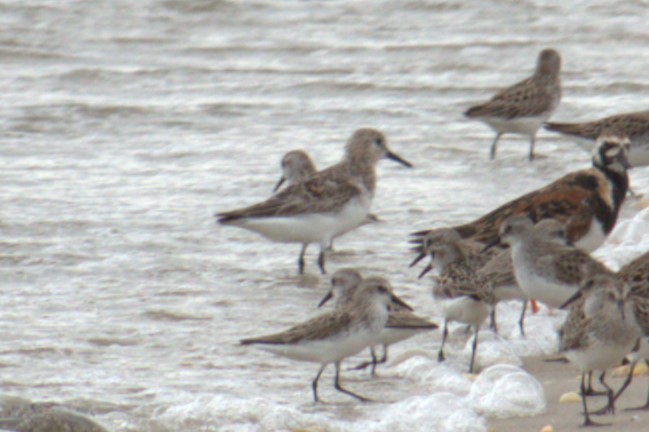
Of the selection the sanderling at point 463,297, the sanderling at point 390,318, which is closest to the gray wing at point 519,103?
the sanderling at point 463,297

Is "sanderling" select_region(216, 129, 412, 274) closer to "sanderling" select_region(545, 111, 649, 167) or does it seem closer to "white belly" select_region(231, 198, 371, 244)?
"white belly" select_region(231, 198, 371, 244)

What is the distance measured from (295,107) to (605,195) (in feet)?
23.0

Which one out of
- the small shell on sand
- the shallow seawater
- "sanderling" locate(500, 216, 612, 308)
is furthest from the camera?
"sanderling" locate(500, 216, 612, 308)

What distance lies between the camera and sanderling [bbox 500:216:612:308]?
7.23 m

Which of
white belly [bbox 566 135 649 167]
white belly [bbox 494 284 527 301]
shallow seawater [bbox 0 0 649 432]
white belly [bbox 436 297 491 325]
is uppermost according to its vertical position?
white belly [bbox 436 297 491 325]

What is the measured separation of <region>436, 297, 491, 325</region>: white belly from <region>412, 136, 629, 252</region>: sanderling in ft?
3.67

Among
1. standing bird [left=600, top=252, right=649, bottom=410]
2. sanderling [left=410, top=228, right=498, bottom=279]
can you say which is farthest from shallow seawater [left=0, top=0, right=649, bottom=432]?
standing bird [left=600, top=252, right=649, bottom=410]

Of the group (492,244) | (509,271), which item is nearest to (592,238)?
(492,244)

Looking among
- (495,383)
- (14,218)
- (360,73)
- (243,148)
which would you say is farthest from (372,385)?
(360,73)

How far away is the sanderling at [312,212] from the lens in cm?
920

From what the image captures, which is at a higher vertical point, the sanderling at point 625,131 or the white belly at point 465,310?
the white belly at point 465,310

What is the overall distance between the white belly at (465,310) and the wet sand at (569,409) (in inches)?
13.9

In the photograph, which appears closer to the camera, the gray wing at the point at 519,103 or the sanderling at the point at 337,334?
the sanderling at the point at 337,334

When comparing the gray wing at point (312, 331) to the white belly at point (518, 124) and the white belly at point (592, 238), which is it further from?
the white belly at point (518, 124)
